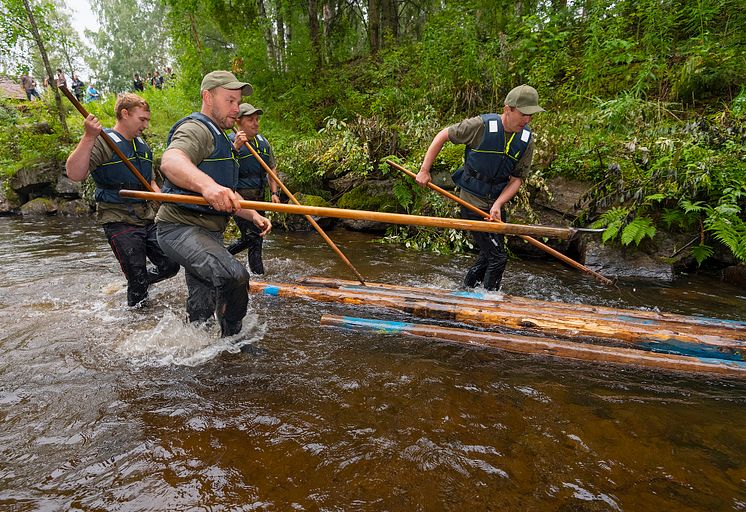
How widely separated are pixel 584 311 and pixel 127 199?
4721mm

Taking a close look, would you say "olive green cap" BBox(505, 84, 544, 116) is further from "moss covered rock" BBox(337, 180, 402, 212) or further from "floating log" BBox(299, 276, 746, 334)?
"moss covered rock" BBox(337, 180, 402, 212)

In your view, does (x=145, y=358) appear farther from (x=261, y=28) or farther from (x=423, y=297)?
(x=261, y=28)

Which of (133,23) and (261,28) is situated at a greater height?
(133,23)

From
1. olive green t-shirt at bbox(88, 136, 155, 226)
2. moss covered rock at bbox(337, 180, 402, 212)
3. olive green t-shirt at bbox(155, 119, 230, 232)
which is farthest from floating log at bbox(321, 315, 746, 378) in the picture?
moss covered rock at bbox(337, 180, 402, 212)

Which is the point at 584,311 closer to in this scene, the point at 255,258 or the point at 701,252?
the point at 701,252

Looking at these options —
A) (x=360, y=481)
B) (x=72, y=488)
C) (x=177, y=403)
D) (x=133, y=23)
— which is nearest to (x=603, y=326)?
(x=360, y=481)

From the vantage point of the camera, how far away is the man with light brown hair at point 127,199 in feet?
13.7

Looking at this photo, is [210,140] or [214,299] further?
[214,299]

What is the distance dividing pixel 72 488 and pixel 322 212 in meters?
2.15

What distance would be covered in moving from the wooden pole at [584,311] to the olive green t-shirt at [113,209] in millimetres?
2306

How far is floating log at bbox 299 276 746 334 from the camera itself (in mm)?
3430

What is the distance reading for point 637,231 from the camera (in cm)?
573

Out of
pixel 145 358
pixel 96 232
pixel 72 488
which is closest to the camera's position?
pixel 72 488

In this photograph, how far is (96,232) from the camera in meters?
9.83
